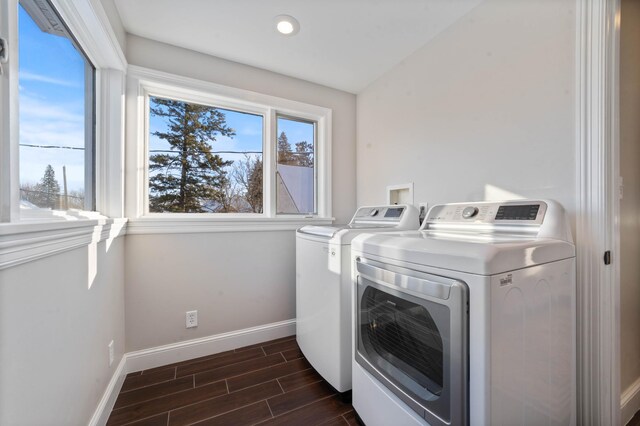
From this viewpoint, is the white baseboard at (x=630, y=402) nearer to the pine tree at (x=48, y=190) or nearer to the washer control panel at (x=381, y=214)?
the washer control panel at (x=381, y=214)

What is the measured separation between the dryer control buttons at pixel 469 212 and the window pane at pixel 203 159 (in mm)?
1593

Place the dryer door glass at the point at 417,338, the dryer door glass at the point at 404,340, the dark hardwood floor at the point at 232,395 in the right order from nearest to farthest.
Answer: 1. the dryer door glass at the point at 417,338
2. the dryer door glass at the point at 404,340
3. the dark hardwood floor at the point at 232,395

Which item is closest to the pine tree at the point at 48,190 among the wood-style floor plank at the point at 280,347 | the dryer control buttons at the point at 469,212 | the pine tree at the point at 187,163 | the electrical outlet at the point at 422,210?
the pine tree at the point at 187,163

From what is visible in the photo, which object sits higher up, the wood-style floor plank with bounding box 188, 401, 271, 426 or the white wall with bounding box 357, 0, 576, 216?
the white wall with bounding box 357, 0, 576, 216

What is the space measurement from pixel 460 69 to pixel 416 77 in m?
0.38

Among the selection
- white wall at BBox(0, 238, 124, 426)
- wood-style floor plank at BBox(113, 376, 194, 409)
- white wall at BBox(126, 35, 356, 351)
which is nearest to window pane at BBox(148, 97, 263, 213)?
white wall at BBox(126, 35, 356, 351)

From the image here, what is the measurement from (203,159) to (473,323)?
2.05m

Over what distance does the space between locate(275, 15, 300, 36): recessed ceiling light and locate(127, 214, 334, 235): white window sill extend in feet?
4.49

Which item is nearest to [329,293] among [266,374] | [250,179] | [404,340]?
[404,340]

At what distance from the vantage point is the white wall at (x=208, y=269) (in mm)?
1841

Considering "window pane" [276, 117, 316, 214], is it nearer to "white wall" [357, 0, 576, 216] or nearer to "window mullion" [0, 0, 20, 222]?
"white wall" [357, 0, 576, 216]

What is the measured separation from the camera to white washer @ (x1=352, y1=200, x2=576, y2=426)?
82 cm

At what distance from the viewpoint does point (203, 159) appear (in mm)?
2109

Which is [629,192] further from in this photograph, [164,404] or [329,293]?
[164,404]
